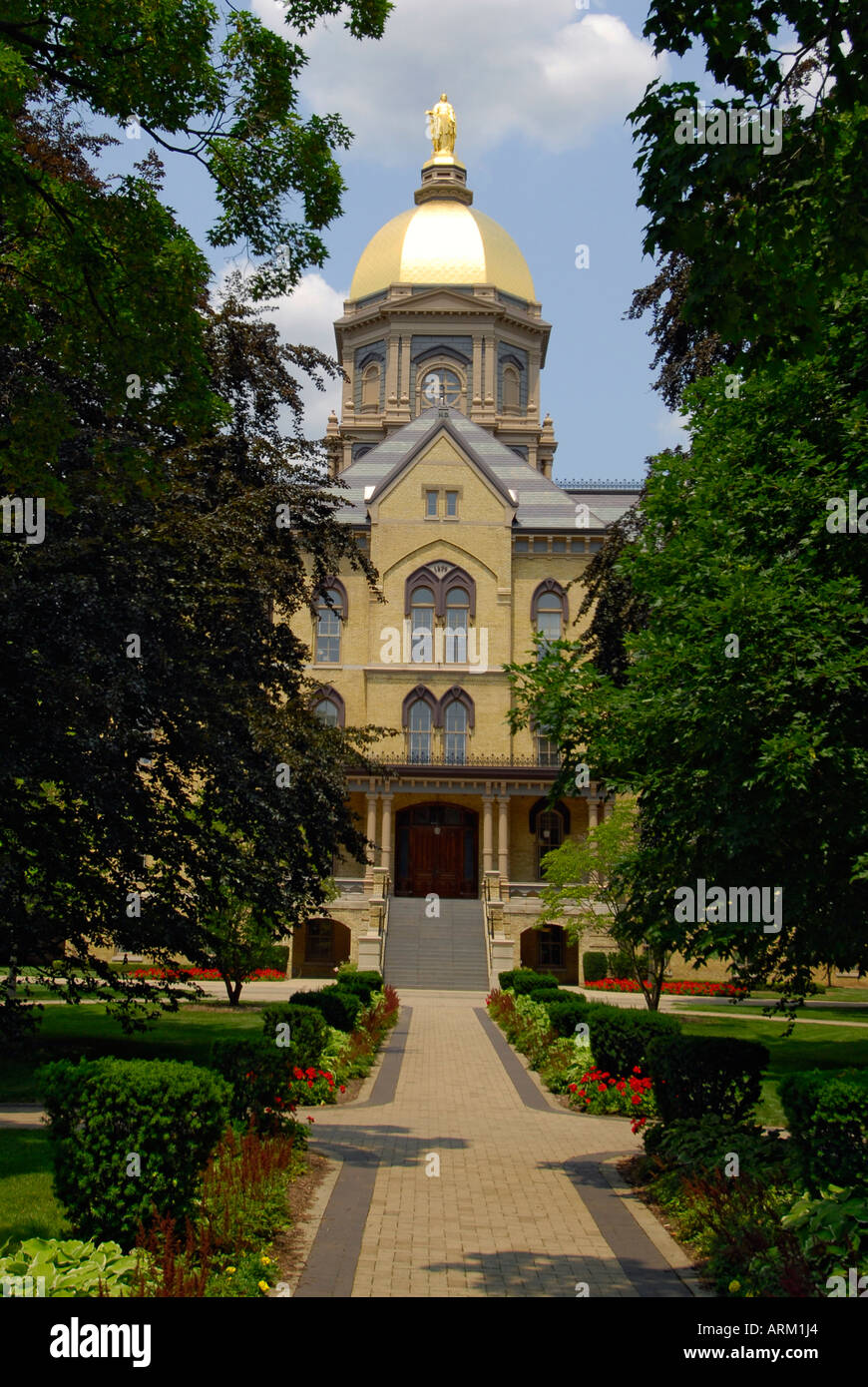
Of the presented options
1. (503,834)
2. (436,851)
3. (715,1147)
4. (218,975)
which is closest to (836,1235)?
(715,1147)

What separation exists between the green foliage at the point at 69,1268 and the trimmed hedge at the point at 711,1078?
19.8 feet

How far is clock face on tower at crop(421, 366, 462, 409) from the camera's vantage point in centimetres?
5966

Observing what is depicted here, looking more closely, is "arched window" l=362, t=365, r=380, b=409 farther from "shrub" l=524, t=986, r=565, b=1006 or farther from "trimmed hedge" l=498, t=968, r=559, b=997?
"shrub" l=524, t=986, r=565, b=1006

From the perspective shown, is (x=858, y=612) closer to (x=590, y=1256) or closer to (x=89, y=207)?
(x=590, y=1256)

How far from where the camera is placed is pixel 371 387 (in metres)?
61.7

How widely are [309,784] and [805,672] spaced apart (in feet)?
25.6

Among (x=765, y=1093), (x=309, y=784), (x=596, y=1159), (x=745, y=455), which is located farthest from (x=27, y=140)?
(x=765, y=1093)

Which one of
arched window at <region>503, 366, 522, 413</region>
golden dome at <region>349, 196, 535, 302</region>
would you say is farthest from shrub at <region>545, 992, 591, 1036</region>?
golden dome at <region>349, 196, 535, 302</region>

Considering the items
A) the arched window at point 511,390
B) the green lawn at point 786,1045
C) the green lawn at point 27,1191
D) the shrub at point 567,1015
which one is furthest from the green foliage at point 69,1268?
the arched window at point 511,390

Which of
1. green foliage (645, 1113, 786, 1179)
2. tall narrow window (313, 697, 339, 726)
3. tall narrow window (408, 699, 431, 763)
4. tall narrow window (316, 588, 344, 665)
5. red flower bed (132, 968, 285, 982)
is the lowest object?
red flower bed (132, 968, 285, 982)

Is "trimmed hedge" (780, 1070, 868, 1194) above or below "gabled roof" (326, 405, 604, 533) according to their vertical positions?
below

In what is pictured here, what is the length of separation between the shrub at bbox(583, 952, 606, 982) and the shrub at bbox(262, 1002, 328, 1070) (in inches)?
978

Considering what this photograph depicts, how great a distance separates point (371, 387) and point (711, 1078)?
5451cm

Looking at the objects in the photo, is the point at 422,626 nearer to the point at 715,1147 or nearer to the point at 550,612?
the point at 550,612
